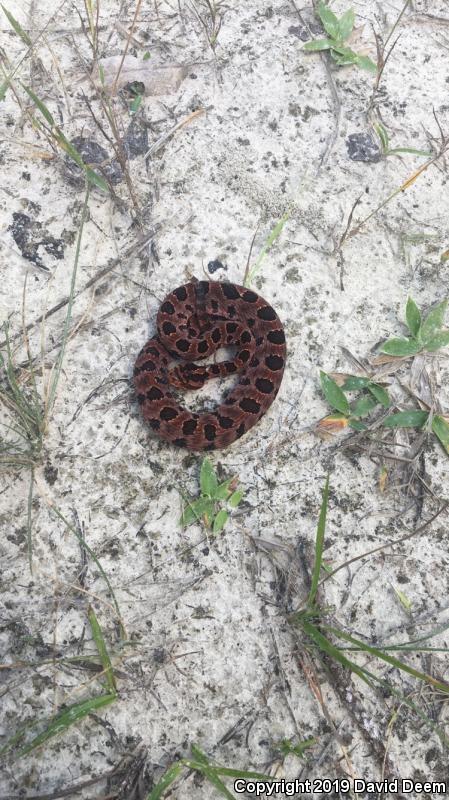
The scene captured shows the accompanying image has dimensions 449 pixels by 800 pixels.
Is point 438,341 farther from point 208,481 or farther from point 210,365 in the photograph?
point 208,481

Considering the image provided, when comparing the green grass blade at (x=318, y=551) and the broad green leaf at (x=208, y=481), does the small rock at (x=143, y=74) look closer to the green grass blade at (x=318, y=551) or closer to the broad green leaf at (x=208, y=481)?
the broad green leaf at (x=208, y=481)

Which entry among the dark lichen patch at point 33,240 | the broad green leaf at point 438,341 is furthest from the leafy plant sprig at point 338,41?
the dark lichen patch at point 33,240

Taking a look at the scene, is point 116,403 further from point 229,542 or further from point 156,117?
point 156,117

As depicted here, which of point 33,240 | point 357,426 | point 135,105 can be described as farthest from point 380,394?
point 135,105

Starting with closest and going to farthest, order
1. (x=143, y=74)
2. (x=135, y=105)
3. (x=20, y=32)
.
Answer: (x=20, y=32)
(x=135, y=105)
(x=143, y=74)

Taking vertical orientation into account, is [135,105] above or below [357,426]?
above

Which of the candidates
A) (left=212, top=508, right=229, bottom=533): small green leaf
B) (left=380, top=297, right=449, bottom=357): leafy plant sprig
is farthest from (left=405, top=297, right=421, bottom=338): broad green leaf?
(left=212, top=508, right=229, bottom=533): small green leaf

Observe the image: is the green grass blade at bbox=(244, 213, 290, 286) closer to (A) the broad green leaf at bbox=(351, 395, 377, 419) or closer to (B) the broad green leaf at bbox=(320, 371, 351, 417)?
(B) the broad green leaf at bbox=(320, 371, 351, 417)
